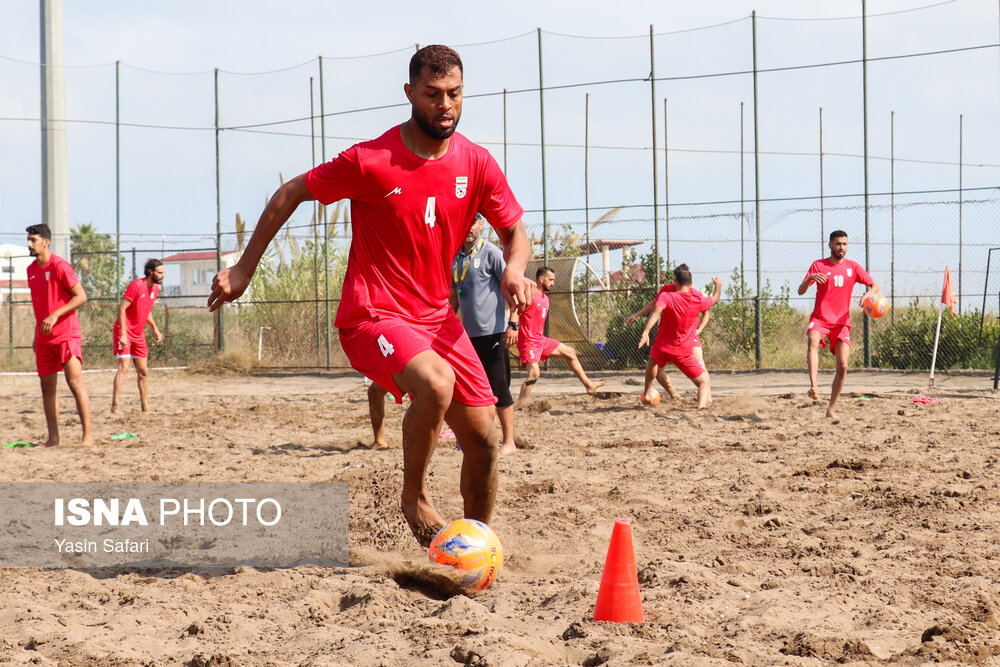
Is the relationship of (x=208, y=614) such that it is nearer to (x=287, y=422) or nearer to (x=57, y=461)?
(x=57, y=461)

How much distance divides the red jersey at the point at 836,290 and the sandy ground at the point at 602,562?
113 cm

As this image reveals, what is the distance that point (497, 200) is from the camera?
4258 mm

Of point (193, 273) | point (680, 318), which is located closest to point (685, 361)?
point (680, 318)

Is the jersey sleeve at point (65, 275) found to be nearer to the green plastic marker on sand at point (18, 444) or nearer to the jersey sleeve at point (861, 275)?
the green plastic marker on sand at point (18, 444)

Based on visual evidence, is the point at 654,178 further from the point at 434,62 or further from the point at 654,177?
the point at 434,62

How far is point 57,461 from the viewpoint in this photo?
730 cm

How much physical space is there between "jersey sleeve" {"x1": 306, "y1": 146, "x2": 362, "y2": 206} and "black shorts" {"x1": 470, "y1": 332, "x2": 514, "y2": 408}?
3260 millimetres

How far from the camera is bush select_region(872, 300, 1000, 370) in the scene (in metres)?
15.0

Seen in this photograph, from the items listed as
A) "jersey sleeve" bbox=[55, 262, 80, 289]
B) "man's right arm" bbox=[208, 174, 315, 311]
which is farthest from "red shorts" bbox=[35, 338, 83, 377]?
"man's right arm" bbox=[208, 174, 315, 311]

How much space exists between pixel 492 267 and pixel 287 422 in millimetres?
4114

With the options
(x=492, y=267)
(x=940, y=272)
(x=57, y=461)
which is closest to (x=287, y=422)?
(x=57, y=461)

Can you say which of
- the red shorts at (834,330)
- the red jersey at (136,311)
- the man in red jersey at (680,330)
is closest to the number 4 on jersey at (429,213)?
the red shorts at (834,330)

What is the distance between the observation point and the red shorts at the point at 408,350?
3.83 meters

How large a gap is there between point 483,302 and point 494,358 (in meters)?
0.46
